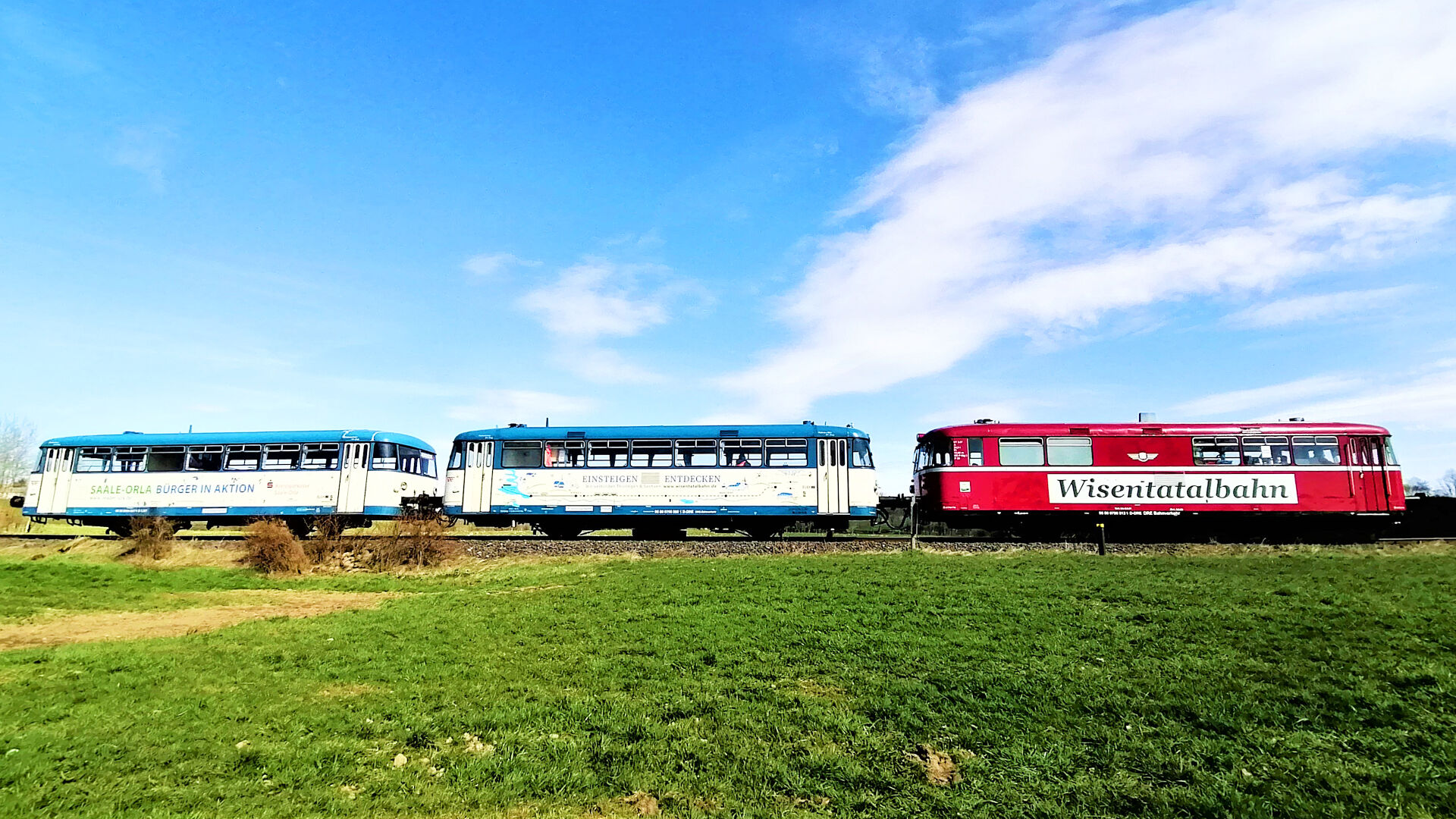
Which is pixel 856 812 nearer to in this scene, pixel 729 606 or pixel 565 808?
pixel 565 808

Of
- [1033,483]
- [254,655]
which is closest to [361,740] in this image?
[254,655]

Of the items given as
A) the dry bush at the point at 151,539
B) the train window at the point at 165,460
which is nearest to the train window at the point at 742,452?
the dry bush at the point at 151,539

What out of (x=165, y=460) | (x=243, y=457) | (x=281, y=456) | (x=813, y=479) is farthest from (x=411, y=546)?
(x=165, y=460)

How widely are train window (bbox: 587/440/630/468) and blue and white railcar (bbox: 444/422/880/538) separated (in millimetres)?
26

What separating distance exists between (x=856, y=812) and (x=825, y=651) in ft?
12.9

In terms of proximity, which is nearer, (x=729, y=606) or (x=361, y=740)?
(x=361, y=740)

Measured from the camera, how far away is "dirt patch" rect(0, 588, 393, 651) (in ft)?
36.3

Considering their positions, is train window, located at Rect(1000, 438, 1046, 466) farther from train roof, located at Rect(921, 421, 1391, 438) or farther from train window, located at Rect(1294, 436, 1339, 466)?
train window, located at Rect(1294, 436, 1339, 466)

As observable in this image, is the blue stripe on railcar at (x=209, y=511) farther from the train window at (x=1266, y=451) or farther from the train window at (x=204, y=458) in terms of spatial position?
the train window at (x=1266, y=451)

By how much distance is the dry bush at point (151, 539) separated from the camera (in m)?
21.5

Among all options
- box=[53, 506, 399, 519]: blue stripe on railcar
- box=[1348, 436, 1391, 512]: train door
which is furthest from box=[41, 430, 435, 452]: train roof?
box=[1348, 436, 1391, 512]: train door

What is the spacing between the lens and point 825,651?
9125 mm

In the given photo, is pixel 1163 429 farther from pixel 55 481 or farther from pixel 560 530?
pixel 55 481

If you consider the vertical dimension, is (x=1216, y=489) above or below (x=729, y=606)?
above
